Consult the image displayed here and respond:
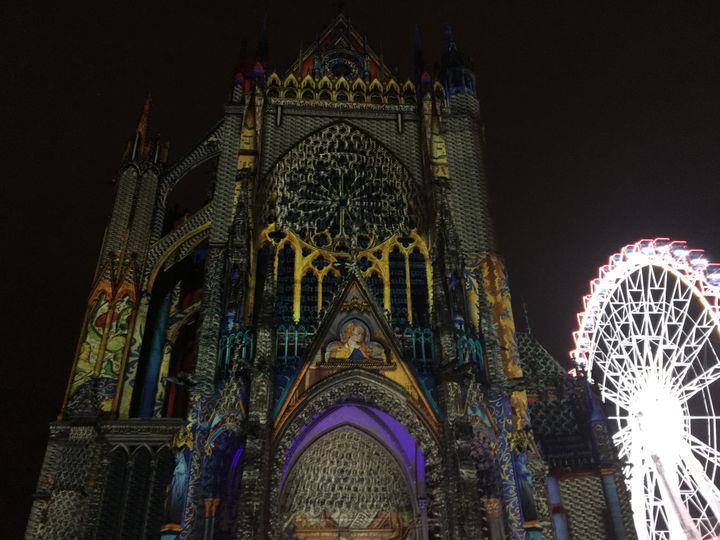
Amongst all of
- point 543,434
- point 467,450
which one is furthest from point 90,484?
point 543,434

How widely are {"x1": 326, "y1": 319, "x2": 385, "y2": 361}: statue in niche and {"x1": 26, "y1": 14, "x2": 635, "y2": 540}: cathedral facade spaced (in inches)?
2.2

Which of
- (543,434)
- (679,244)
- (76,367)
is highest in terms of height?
(679,244)

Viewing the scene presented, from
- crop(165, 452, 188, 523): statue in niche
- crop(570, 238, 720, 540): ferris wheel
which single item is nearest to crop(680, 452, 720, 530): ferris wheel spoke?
crop(570, 238, 720, 540): ferris wheel

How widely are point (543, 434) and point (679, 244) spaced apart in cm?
1292

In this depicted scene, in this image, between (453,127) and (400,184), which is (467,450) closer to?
(400,184)

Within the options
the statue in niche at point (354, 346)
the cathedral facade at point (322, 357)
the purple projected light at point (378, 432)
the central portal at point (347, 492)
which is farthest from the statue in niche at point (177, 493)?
the statue in niche at point (354, 346)

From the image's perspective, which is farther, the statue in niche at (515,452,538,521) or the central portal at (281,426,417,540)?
the central portal at (281,426,417,540)

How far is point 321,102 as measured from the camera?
2325cm

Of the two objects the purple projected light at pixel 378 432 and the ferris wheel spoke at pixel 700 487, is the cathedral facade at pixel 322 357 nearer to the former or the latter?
the purple projected light at pixel 378 432

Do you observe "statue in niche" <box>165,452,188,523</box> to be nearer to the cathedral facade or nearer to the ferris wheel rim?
the cathedral facade

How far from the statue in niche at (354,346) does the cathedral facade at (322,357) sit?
56 millimetres

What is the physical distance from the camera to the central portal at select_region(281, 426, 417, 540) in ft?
52.6

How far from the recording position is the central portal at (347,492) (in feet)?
52.6

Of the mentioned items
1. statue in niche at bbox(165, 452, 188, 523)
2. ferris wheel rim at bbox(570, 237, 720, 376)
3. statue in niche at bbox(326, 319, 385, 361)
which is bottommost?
statue in niche at bbox(165, 452, 188, 523)
